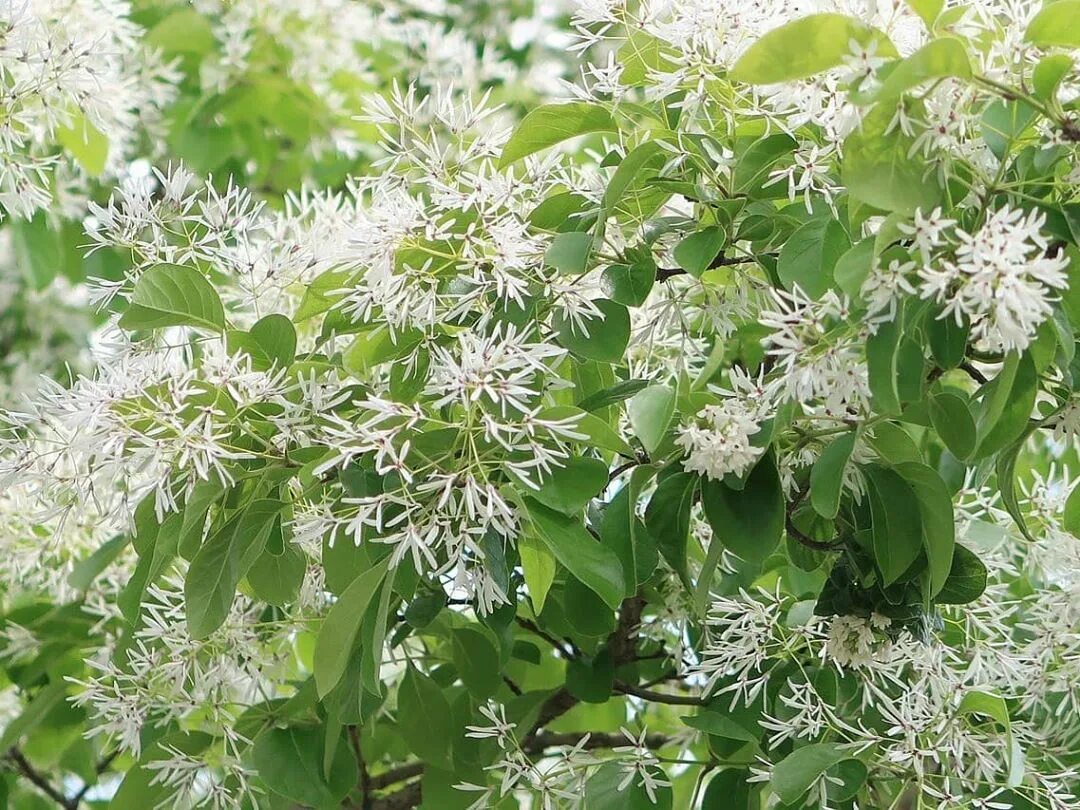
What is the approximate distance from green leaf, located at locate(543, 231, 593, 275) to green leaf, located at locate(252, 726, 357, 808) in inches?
16.0

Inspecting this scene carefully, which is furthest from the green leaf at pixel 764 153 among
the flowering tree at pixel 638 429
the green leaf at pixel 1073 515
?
the green leaf at pixel 1073 515

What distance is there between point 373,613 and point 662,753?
454 millimetres

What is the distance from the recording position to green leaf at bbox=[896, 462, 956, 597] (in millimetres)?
824

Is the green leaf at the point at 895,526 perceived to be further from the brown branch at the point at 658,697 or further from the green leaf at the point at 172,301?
the green leaf at the point at 172,301

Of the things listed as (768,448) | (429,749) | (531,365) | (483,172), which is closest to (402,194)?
(483,172)

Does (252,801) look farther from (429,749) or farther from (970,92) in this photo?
→ (970,92)

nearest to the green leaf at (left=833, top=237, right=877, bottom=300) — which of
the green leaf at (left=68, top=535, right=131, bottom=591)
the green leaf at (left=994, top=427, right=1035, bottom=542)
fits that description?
the green leaf at (left=994, top=427, right=1035, bottom=542)

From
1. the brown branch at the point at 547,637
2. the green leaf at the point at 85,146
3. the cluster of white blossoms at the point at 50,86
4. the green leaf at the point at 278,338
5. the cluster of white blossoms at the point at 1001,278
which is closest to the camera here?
the cluster of white blossoms at the point at 1001,278

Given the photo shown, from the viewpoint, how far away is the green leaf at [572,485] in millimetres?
786

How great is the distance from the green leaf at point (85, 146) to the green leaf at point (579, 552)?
93 centimetres

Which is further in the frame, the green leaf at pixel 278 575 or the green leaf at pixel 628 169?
the green leaf at pixel 278 575

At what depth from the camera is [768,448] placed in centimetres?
83

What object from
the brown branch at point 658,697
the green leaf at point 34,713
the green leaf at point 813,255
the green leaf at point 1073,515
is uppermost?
the green leaf at point 813,255

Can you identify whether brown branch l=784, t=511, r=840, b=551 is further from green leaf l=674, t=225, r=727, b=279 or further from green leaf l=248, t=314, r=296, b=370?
green leaf l=248, t=314, r=296, b=370
